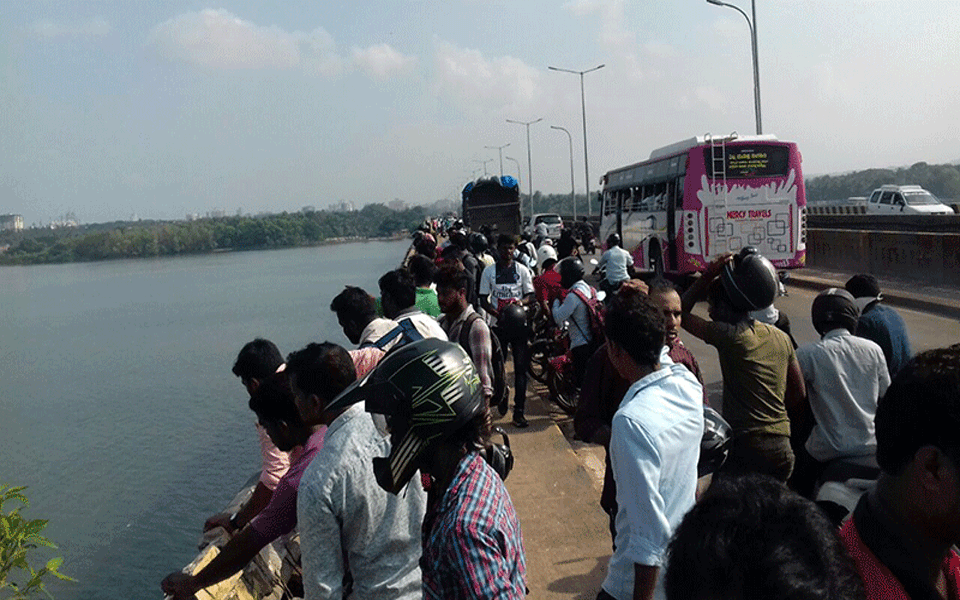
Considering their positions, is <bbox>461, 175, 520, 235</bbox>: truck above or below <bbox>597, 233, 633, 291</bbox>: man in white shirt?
above

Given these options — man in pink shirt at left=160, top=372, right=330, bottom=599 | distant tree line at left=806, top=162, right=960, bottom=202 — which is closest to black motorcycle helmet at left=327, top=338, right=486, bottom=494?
man in pink shirt at left=160, top=372, right=330, bottom=599

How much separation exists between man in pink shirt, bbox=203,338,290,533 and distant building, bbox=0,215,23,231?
17985 cm

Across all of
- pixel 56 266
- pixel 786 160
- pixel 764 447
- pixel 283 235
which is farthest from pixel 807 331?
pixel 56 266

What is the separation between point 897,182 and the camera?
98125mm

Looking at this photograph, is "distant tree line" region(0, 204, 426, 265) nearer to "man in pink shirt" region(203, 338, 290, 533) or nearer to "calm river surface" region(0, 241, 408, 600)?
"calm river surface" region(0, 241, 408, 600)

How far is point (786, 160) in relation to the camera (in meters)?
16.7

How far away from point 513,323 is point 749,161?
9791mm

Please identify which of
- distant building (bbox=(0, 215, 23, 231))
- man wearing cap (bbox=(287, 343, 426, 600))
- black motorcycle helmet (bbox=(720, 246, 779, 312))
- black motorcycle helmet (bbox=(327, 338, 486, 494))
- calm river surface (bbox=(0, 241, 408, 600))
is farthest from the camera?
distant building (bbox=(0, 215, 23, 231))

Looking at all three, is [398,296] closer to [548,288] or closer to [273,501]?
[273,501]

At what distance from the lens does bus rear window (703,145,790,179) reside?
16531mm

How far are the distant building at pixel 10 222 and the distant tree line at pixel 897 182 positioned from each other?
467ft

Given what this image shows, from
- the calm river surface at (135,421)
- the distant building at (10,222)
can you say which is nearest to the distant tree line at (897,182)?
the calm river surface at (135,421)

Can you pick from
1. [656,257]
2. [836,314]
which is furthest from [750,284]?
[656,257]

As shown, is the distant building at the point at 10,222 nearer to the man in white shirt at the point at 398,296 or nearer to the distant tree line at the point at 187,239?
the distant tree line at the point at 187,239
